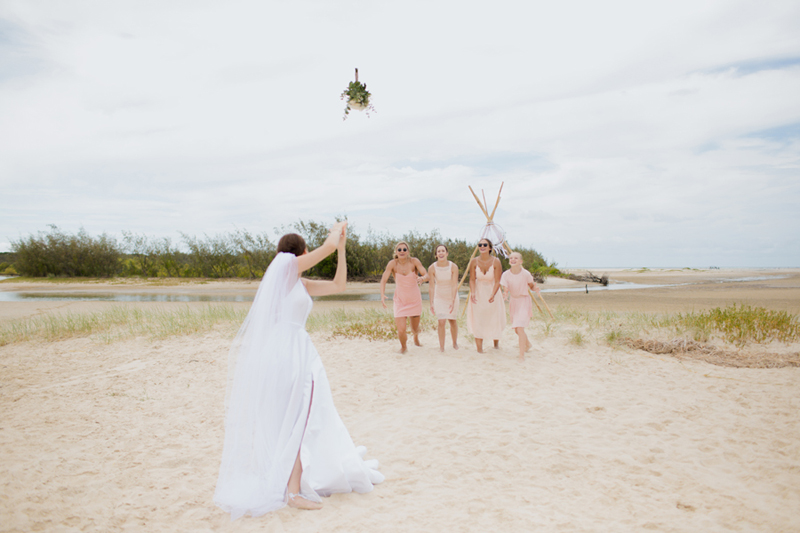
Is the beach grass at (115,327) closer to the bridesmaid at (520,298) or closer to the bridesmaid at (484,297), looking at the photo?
the bridesmaid at (484,297)

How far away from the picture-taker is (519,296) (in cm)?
870

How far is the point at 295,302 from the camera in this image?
3559 millimetres

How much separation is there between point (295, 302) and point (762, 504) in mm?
4249

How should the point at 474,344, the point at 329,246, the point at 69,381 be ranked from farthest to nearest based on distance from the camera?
the point at 474,344 < the point at 69,381 < the point at 329,246

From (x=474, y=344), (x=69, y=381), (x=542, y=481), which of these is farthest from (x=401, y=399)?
(x=69, y=381)

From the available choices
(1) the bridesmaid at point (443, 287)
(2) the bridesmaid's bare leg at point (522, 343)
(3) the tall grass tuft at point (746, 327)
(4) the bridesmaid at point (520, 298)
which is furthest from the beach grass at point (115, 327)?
(3) the tall grass tuft at point (746, 327)

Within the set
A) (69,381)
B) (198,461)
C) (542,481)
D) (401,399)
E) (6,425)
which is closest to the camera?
(542,481)

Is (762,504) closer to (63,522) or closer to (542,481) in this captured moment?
(542,481)

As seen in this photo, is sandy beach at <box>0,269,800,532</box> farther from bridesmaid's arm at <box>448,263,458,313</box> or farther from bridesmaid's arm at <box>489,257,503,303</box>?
bridesmaid's arm at <box>489,257,503,303</box>

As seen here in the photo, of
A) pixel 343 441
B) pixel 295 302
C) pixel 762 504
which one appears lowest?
pixel 762 504

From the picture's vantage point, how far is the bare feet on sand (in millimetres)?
3637

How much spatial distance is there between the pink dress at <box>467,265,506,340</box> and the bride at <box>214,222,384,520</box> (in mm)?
5669

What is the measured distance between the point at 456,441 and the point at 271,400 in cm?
250

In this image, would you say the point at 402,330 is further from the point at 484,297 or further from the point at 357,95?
the point at 357,95
